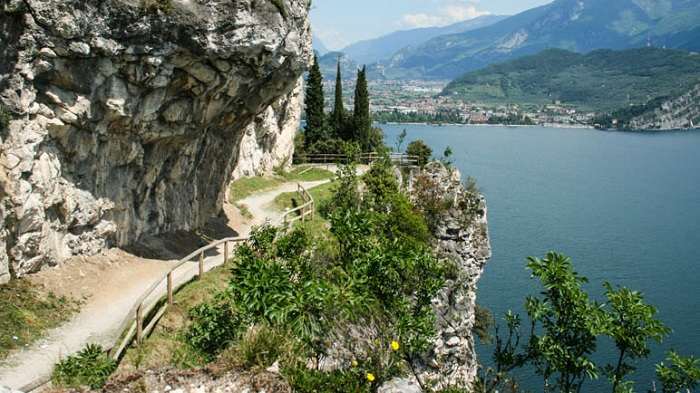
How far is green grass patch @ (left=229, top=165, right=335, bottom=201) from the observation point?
35.9 m

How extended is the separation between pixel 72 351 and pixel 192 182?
1222cm

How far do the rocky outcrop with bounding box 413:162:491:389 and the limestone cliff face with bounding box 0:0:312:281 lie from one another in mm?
13358

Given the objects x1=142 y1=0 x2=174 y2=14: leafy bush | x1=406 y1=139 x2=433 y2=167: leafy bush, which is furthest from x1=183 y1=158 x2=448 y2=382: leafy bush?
x1=406 y1=139 x2=433 y2=167: leafy bush

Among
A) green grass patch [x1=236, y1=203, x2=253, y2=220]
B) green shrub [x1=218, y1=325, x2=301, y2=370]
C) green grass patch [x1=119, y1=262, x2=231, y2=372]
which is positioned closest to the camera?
green shrub [x1=218, y1=325, x2=301, y2=370]

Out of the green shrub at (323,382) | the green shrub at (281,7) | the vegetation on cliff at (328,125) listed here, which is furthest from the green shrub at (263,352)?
the vegetation on cliff at (328,125)

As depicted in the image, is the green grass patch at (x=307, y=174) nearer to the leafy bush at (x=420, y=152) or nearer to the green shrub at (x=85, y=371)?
the leafy bush at (x=420, y=152)

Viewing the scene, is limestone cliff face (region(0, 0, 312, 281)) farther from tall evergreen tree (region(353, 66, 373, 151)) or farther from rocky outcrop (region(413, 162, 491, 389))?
tall evergreen tree (region(353, 66, 373, 151))

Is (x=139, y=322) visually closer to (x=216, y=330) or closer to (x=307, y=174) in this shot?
(x=216, y=330)

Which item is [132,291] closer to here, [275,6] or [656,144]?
[275,6]

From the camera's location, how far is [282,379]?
34.0ft

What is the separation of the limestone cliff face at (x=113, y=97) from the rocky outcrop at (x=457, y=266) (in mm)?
13358

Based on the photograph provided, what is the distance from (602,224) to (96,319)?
6186 cm

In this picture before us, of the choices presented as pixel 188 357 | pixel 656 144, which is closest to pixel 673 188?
pixel 656 144

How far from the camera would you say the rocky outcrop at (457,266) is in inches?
1134
